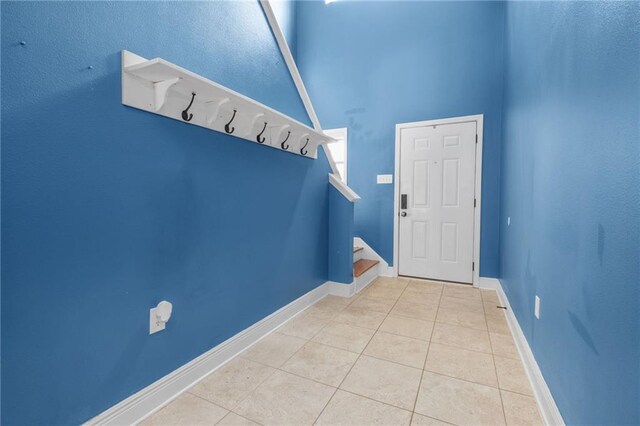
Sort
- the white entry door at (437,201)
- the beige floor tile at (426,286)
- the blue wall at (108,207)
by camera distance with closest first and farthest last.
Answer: the blue wall at (108,207) → the beige floor tile at (426,286) → the white entry door at (437,201)

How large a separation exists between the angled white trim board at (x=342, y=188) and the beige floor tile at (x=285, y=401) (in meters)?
1.83

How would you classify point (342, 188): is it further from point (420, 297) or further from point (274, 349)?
point (274, 349)

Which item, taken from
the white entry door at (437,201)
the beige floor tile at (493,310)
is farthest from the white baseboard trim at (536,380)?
the white entry door at (437,201)

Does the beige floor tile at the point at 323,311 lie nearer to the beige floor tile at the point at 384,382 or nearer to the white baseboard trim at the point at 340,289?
the white baseboard trim at the point at 340,289

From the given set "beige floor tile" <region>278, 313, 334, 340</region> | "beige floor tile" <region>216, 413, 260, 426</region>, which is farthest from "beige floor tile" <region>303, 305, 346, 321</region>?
"beige floor tile" <region>216, 413, 260, 426</region>

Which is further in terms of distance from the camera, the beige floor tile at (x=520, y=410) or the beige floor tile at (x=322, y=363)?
the beige floor tile at (x=322, y=363)

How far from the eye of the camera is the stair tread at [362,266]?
3.46m

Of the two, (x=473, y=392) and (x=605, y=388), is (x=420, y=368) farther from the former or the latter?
(x=605, y=388)

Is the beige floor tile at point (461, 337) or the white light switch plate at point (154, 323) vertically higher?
the white light switch plate at point (154, 323)

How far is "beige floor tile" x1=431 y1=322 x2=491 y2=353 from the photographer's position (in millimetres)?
2145

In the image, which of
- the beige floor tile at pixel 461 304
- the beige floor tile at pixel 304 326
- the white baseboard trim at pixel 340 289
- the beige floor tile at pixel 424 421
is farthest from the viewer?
the white baseboard trim at pixel 340 289

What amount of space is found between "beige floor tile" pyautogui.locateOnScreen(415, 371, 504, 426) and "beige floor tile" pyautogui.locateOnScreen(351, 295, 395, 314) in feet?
3.58

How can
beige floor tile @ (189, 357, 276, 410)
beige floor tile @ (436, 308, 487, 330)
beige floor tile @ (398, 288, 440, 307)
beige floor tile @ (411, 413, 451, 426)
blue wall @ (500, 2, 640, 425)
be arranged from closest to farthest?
blue wall @ (500, 2, 640, 425)
beige floor tile @ (411, 413, 451, 426)
beige floor tile @ (189, 357, 276, 410)
beige floor tile @ (436, 308, 487, 330)
beige floor tile @ (398, 288, 440, 307)

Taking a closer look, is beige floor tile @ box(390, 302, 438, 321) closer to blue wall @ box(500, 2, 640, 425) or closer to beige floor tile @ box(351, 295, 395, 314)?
beige floor tile @ box(351, 295, 395, 314)
